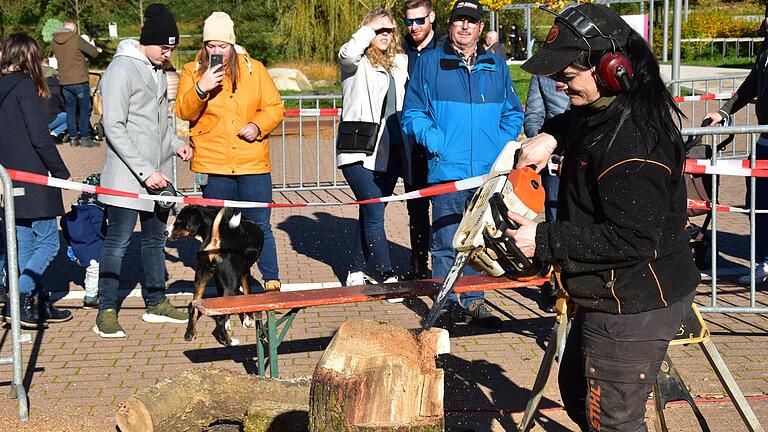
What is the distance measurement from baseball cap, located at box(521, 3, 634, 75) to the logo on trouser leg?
3.74ft

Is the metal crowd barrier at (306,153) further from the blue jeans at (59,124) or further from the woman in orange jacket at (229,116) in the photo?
the woman in orange jacket at (229,116)

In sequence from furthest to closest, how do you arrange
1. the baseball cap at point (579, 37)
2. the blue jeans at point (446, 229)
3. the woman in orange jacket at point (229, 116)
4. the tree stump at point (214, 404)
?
the blue jeans at point (446, 229)
the woman in orange jacket at point (229, 116)
the tree stump at point (214, 404)
the baseball cap at point (579, 37)

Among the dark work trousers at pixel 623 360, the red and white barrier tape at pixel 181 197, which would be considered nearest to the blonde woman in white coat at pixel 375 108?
the red and white barrier tape at pixel 181 197

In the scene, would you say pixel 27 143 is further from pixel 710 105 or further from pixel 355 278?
pixel 710 105

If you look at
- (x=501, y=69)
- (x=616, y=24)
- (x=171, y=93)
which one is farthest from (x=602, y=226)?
(x=171, y=93)

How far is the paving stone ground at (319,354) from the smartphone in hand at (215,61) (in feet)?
6.17

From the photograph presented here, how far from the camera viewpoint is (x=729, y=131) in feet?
19.6

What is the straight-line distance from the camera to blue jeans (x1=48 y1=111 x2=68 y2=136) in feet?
57.3

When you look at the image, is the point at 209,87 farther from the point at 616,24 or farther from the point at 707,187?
the point at 707,187

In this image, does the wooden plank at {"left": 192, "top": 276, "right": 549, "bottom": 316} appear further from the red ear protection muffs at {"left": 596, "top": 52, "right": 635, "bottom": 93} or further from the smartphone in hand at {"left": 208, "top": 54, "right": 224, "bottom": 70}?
the red ear protection muffs at {"left": 596, "top": 52, "right": 635, "bottom": 93}

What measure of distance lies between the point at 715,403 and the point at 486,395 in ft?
4.13

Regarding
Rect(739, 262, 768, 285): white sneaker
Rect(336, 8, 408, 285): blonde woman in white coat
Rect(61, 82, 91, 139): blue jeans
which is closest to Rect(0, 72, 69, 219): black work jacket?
Rect(336, 8, 408, 285): blonde woman in white coat

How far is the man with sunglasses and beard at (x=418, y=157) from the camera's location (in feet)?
24.2

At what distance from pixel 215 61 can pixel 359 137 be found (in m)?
1.38
